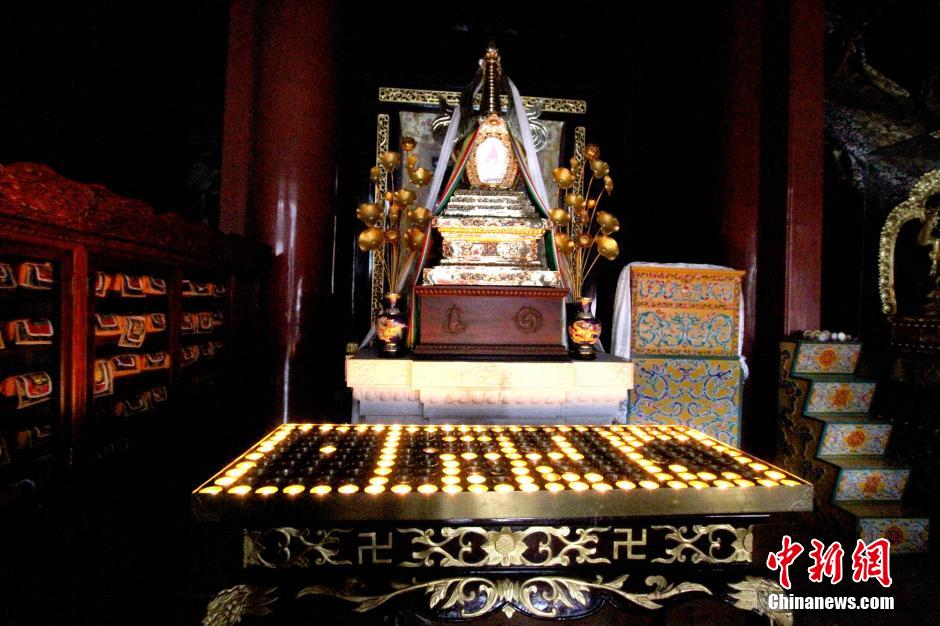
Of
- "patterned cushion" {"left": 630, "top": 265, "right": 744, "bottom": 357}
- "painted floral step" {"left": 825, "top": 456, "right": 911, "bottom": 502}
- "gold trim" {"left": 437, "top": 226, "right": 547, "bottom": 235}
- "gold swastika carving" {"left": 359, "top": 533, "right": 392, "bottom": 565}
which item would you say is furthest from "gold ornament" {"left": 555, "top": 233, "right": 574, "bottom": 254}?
"gold swastika carving" {"left": 359, "top": 533, "right": 392, "bottom": 565}

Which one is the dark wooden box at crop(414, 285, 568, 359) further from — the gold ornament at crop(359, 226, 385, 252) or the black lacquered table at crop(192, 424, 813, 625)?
the black lacquered table at crop(192, 424, 813, 625)

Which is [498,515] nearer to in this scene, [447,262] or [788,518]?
[788,518]

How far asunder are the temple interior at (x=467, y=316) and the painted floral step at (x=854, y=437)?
0.02 meters

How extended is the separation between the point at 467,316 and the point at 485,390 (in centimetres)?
46

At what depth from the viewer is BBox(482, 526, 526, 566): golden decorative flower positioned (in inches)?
38.8

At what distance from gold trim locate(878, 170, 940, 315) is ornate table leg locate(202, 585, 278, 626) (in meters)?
4.03

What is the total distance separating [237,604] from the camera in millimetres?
917

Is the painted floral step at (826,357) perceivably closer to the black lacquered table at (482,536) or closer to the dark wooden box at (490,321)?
Result: the dark wooden box at (490,321)

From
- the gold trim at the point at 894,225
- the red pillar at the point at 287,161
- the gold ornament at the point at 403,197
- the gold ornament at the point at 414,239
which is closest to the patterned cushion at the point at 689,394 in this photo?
the gold trim at the point at 894,225

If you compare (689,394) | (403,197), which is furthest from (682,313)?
(403,197)

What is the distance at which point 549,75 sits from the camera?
176 inches

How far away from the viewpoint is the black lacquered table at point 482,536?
928mm

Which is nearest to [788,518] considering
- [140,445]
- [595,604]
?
[595,604]

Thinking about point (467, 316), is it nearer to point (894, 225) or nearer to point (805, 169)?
point (805, 169)
